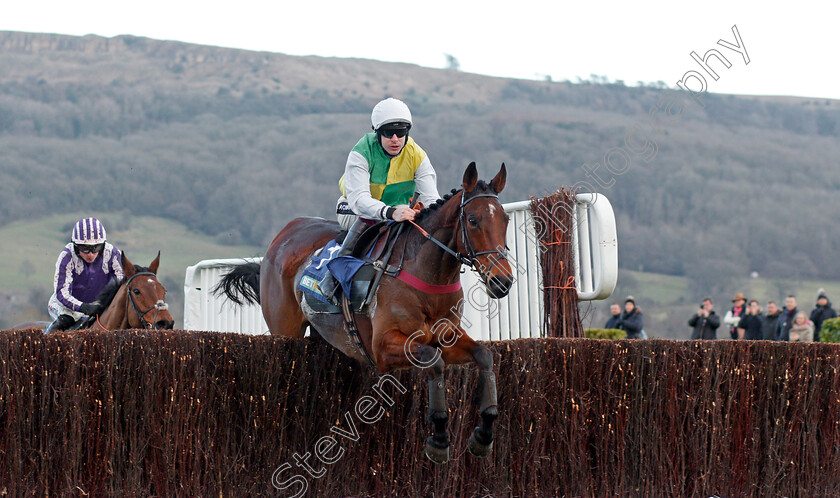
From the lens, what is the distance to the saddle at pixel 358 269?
18.9 ft

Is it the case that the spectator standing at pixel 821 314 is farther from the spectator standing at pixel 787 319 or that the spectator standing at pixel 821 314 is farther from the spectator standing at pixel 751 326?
the spectator standing at pixel 751 326

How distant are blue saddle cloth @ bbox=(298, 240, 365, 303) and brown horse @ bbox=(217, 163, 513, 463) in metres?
0.18

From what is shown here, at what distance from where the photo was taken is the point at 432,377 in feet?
17.0

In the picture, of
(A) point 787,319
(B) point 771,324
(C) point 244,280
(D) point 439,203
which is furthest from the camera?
(B) point 771,324

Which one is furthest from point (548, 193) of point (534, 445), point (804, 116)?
point (804, 116)

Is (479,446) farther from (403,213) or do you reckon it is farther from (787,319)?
(787,319)

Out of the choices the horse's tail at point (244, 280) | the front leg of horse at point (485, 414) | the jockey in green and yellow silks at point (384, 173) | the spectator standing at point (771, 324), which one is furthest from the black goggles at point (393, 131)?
the spectator standing at point (771, 324)

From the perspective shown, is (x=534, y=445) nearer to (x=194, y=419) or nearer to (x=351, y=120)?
(x=194, y=419)

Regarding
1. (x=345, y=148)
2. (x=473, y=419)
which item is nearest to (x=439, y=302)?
(x=473, y=419)

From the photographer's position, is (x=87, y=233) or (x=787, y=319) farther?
(x=787, y=319)

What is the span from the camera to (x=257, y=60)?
5103 inches

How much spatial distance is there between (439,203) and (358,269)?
0.70m

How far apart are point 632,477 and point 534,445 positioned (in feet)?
2.20

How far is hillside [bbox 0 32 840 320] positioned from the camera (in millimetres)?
84062
